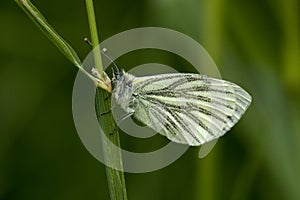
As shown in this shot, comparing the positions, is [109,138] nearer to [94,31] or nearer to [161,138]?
[94,31]

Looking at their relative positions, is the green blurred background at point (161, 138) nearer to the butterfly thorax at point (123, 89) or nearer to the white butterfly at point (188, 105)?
the white butterfly at point (188, 105)

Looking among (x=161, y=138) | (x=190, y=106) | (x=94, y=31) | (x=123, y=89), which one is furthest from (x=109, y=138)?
(x=161, y=138)

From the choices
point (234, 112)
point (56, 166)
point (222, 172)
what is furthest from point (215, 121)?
point (56, 166)

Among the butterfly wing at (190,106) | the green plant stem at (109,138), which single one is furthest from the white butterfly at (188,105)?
the green plant stem at (109,138)

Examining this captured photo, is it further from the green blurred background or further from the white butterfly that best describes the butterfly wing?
the green blurred background

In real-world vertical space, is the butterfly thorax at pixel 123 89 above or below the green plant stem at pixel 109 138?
above

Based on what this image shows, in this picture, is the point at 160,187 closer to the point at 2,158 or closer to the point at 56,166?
the point at 56,166
